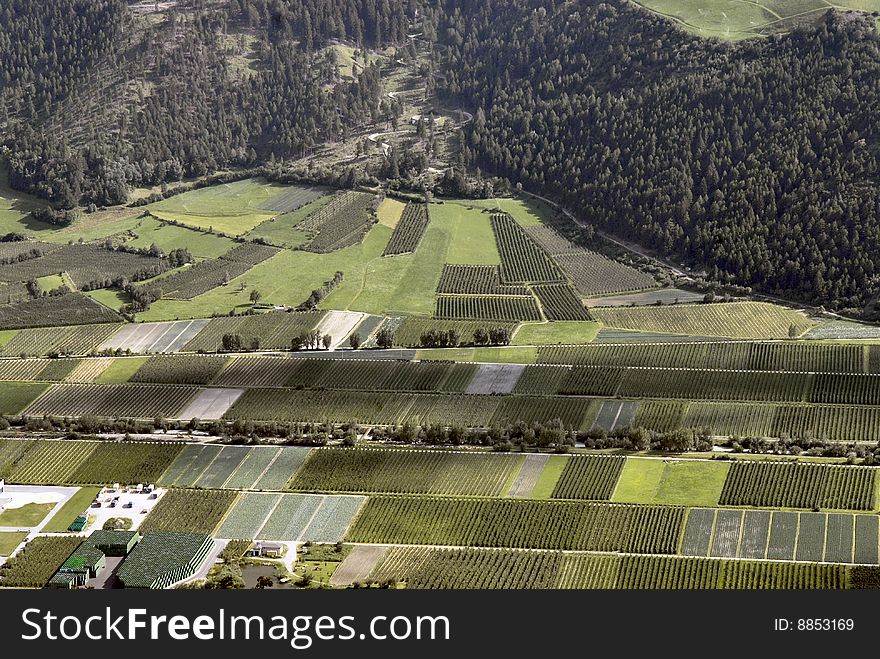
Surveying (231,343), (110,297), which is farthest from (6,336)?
(231,343)

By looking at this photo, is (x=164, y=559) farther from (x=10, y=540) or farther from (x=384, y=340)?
(x=384, y=340)

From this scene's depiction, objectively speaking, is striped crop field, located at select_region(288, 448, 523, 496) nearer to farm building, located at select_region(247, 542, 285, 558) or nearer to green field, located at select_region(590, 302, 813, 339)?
farm building, located at select_region(247, 542, 285, 558)

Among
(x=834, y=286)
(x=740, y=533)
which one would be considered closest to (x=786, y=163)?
(x=834, y=286)

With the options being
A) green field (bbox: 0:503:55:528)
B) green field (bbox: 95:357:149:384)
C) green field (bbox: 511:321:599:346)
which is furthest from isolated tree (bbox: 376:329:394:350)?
green field (bbox: 0:503:55:528)

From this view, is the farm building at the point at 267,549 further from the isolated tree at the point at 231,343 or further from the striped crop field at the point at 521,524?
the isolated tree at the point at 231,343

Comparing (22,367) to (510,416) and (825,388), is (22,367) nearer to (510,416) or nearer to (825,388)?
(510,416)

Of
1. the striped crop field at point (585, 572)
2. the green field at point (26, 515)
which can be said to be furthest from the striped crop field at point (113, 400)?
the striped crop field at point (585, 572)
